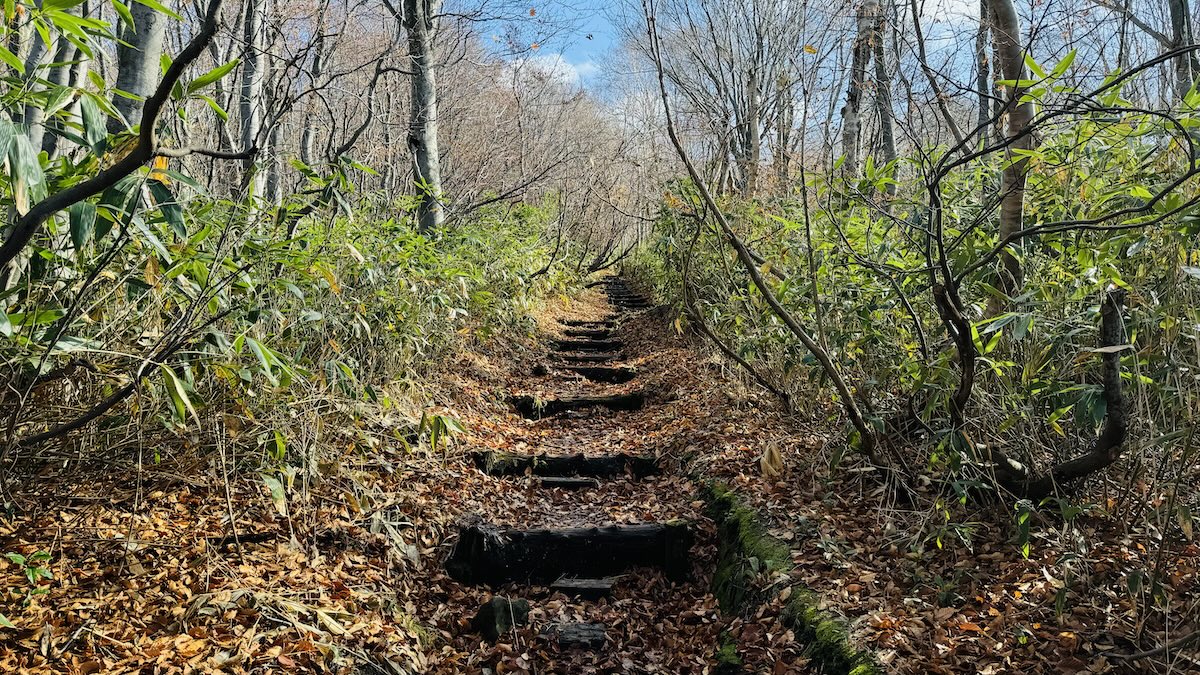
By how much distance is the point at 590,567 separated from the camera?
4.07m

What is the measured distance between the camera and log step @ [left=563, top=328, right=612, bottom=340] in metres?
11.0

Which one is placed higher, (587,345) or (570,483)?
(587,345)

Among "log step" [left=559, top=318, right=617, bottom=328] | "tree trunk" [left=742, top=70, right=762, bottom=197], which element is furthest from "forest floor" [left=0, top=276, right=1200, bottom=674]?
"log step" [left=559, top=318, right=617, bottom=328]

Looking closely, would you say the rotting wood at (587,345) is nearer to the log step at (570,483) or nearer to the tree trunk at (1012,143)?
the log step at (570,483)

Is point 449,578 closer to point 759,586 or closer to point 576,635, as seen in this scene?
point 576,635

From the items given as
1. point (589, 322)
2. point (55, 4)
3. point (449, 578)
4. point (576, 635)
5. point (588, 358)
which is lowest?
point (576, 635)

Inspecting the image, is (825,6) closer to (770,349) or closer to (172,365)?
(770,349)

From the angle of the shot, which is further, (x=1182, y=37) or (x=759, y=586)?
(x=1182, y=37)

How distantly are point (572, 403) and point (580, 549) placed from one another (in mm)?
2920

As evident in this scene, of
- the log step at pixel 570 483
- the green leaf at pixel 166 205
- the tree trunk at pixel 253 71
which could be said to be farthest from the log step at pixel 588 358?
the green leaf at pixel 166 205

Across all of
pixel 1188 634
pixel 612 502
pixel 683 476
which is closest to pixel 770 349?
pixel 683 476

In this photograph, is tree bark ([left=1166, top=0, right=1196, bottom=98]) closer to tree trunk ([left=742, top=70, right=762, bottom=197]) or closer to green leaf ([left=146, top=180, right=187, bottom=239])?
tree trunk ([left=742, top=70, right=762, bottom=197])

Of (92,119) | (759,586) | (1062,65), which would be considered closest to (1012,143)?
(1062,65)

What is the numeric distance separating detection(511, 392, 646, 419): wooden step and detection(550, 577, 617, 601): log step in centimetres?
288
